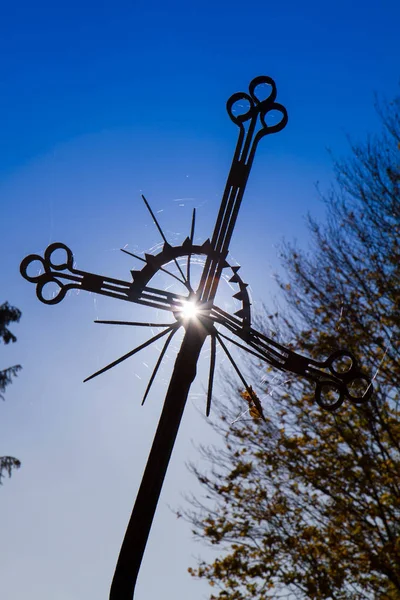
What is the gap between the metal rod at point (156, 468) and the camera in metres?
1.65

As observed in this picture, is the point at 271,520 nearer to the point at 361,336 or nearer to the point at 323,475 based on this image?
the point at 323,475

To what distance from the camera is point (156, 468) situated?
1776 millimetres

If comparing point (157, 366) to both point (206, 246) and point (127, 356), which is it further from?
point (206, 246)

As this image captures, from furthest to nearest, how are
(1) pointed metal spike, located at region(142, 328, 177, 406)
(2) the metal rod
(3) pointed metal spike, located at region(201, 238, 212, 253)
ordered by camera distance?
(3) pointed metal spike, located at region(201, 238, 212, 253)
(1) pointed metal spike, located at region(142, 328, 177, 406)
(2) the metal rod

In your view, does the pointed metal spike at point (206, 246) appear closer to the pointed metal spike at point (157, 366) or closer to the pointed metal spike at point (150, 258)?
the pointed metal spike at point (150, 258)

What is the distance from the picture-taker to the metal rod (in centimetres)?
165

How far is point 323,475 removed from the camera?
8.02 metres

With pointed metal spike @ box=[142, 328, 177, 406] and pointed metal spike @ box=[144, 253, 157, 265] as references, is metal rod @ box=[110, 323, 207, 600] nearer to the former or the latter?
pointed metal spike @ box=[142, 328, 177, 406]

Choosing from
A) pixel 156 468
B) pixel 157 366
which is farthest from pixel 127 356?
pixel 156 468

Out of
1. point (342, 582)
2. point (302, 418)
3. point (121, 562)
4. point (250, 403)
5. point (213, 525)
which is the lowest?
point (121, 562)

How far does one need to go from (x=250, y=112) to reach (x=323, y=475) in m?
6.76

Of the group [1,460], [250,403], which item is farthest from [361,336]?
[1,460]

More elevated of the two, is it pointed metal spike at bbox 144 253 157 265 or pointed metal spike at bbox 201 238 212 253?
pointed metal spike at bbox 201 238 212 253

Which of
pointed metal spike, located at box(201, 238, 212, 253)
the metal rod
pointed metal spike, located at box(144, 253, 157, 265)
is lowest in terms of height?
the metal rod
